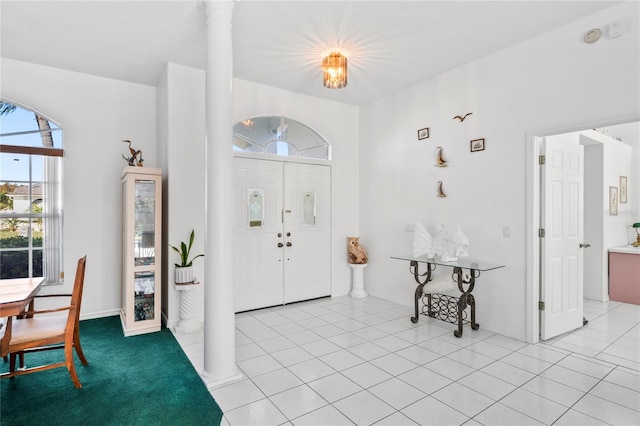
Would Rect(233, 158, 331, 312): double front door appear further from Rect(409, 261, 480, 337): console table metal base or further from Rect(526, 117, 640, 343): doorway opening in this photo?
Rect(526, 117, 640, 343): doorway opening

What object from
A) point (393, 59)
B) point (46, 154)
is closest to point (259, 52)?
point (393, 59)

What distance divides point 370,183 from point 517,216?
2.36m

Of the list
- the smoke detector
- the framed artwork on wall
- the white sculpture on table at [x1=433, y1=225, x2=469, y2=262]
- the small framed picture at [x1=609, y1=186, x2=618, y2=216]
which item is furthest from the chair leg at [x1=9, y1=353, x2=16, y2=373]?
the framed artwork on wall

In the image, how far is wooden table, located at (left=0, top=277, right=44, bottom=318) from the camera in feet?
7.52

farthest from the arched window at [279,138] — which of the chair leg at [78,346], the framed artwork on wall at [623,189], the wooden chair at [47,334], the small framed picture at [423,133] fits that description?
the framed artwork on wall at [623,189]

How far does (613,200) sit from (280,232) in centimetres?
522

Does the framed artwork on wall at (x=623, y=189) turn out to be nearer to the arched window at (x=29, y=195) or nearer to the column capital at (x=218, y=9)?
the column capital at (x=218, y=9)

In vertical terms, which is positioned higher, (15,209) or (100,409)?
(15,209)

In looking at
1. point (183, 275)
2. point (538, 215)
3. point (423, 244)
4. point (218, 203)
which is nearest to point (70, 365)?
point (183, 275)

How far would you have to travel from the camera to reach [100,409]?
2436mm

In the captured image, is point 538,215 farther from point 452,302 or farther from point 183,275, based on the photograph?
point 183,275

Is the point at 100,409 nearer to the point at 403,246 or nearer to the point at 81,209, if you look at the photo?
the point at 81,209

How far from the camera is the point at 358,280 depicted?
558 centimetres

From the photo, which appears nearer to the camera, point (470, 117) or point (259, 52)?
point (259, 52)
